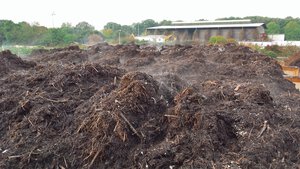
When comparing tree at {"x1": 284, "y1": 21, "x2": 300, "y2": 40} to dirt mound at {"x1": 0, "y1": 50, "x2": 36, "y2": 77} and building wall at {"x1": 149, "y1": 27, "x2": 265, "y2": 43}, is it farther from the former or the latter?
dirt mound at {"x1": 0, "y1": 50, "x2": 36, "y2": 77}

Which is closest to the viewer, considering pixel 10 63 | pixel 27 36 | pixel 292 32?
pixel 10 63

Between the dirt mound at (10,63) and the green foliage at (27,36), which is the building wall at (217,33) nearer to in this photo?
the green foliage at (27,36)

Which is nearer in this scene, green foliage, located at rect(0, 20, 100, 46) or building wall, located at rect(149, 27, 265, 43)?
green foliage, located at rect(0, 20, 100, 46)

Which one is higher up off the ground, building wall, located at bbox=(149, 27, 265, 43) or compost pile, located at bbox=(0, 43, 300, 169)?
compost pile, located at bbox=(0, 43, 300, 169)

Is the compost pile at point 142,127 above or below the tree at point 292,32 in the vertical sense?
above

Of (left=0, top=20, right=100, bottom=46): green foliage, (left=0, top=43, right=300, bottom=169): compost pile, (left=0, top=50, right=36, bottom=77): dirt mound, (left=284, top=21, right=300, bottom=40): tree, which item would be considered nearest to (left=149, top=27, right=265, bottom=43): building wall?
(left=284, top=21, right=300, bottom=40): tree

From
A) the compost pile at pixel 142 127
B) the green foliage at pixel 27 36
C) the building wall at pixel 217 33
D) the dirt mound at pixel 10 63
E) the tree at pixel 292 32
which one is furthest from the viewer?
the tree at pixel 292 32

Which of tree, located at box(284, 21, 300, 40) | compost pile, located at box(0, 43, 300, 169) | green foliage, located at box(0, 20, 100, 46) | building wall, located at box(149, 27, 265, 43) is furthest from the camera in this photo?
tree, located at box(284, 21, 300, 40)

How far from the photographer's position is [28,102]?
4.26m

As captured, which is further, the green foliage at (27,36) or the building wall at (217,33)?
the building wall at (217,33)

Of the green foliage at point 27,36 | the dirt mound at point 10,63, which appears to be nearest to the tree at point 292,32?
Answer: the green foliage at point 27,36

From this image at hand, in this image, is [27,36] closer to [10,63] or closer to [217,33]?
[217,33]

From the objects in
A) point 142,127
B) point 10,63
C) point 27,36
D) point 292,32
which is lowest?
point 292,32

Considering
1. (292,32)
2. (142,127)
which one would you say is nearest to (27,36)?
(142,127)
